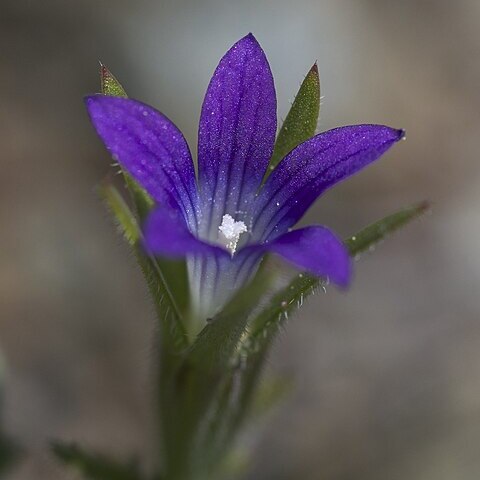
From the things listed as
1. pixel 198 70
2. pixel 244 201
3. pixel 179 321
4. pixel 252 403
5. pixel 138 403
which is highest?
pixel 198 70

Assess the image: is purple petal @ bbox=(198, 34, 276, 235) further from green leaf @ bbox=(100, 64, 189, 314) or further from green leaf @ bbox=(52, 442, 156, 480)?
green leaf @ bbox=(52, 442, 156, 480)

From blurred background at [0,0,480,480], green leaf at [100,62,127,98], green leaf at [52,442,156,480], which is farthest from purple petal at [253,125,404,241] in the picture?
blurred background at [0,0,480,480]

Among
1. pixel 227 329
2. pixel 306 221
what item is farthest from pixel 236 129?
pixel 306 221

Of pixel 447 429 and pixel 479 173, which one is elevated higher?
pixel 479 173

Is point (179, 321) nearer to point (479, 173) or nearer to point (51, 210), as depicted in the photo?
point (51, 210)

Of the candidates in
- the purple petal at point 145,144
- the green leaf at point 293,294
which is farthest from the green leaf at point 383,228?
the purple petal at point 145,144

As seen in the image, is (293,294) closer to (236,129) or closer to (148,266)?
(148,266)

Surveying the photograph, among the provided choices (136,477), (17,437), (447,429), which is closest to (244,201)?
(136,477)
